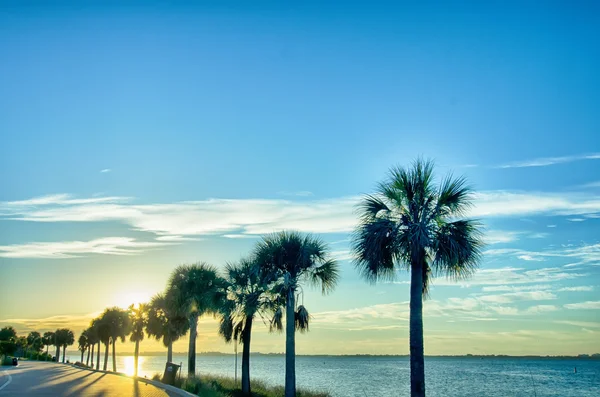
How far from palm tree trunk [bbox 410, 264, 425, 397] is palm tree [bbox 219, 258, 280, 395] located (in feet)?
38.9

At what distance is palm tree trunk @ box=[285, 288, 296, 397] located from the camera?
1063 inches

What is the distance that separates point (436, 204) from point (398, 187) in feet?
4.89

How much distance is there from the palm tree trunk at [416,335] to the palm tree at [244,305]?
1186cm

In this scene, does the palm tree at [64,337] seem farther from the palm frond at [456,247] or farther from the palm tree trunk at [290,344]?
the palm frond at [456,247]

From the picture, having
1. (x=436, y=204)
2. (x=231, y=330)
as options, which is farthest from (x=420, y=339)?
(x=231, y=330)

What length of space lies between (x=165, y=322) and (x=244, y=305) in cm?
2086

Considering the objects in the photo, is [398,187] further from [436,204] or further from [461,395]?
[461,395]

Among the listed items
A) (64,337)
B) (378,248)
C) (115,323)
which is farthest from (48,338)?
(378,248)

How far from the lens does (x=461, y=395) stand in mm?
58094

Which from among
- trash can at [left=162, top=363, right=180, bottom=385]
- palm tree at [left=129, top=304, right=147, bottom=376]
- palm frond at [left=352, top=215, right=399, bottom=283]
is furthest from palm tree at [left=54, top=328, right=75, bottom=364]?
palm frond at [left=352, top=215, right=399, bottom=283]

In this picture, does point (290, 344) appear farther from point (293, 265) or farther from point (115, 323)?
point (115, 323)

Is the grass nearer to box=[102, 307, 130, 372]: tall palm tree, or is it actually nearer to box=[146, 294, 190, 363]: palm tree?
box=[146, 294, 190, 363]: palm tree

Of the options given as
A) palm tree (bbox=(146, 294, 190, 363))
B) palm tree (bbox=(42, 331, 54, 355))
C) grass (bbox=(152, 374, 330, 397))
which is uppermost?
palm tree (bbox=(146, 294, 190, 363))

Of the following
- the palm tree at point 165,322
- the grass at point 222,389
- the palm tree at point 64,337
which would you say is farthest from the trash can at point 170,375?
the palm tree at point 64,337
